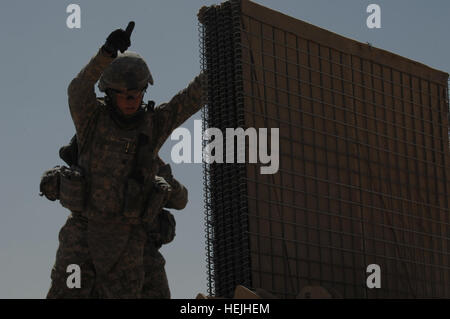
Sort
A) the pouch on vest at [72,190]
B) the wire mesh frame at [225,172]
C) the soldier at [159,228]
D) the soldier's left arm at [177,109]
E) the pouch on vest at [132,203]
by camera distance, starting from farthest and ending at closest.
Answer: the wire mesh frame at [225,172] → the soldier's left arm at [177,109] → the soldier at [159,228] → the pouch on vest at [132,203] → the pouch on vest at [72,190]

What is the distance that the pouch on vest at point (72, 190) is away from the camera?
16516mm

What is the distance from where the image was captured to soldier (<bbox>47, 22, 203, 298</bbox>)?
16.5 metres

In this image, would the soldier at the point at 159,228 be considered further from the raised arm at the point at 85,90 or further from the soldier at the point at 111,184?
the raised arm at the point at 85,90

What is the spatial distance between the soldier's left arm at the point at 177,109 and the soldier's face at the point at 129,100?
1.54 ft

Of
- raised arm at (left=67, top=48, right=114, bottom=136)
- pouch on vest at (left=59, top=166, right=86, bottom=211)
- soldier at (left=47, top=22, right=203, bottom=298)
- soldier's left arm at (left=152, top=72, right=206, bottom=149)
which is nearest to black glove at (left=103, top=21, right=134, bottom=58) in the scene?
raised arm at (left=67, top=48, right=114, bottom=136)

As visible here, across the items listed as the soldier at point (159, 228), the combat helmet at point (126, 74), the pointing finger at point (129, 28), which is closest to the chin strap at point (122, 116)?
the combat helmet at point (126, 74)

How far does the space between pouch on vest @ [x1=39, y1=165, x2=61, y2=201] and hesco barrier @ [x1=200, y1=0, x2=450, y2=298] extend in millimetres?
18227

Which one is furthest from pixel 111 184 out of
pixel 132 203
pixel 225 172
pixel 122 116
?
pixel 225 172

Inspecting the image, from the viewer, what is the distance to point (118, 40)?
16.0 m

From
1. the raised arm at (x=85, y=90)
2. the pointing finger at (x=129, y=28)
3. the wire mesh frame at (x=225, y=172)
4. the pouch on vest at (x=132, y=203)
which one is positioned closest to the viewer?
the pointing finger at (x=129, y=28)

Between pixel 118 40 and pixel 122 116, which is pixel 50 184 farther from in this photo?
pixel 118 40

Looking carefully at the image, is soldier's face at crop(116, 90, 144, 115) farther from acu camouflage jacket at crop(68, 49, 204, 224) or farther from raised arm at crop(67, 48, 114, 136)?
raised arm at crop(67, 48, 114, 136)

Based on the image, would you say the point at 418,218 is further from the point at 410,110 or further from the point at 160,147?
the point at 160,147

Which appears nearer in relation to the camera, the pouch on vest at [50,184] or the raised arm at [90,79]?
the raised arm at [90,79]
